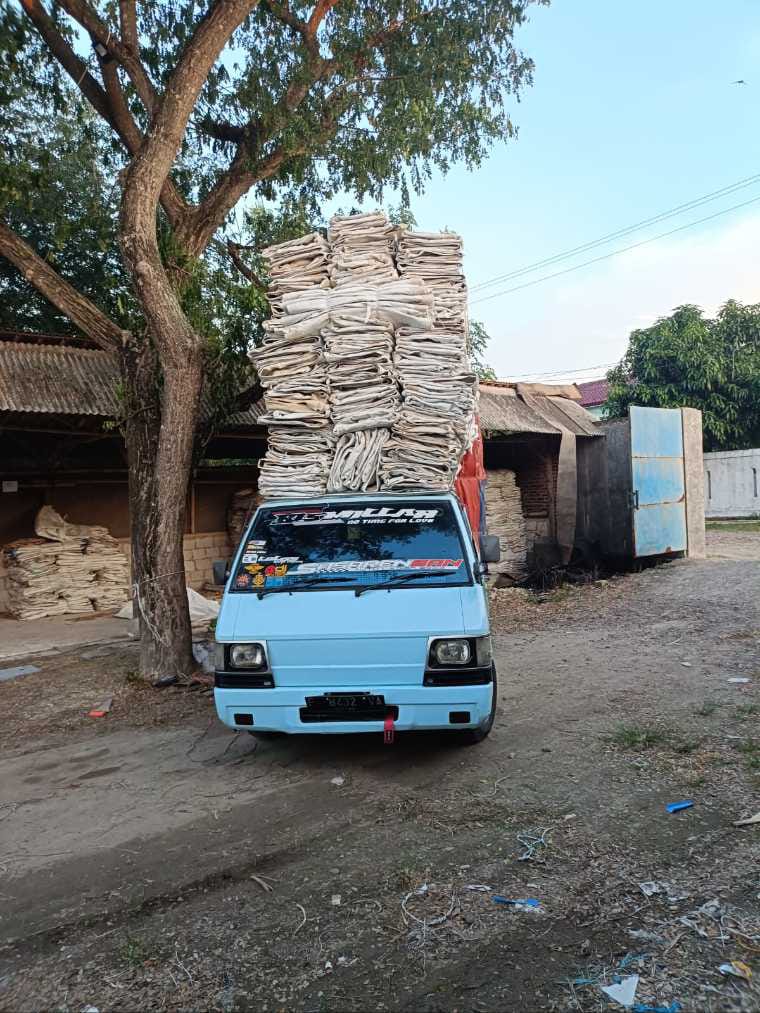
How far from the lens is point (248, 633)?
4.53 meters

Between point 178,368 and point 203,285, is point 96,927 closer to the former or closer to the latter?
point 178,368

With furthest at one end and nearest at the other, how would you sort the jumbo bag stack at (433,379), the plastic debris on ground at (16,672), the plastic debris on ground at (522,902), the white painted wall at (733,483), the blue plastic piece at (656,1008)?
the white painted wall at (733,483)
the plastic debris on ground at (16,672)
the jumbo bag stack at (433,379)
the plastic debris on ground at (522,902)
the blue plastic piece at (656,1008)

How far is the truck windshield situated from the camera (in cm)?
490

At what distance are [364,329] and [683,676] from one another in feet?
14.2

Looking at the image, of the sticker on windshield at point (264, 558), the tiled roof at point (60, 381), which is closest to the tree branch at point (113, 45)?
the tiled roof at point (60, 381)

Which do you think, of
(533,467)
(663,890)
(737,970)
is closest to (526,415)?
(533,467)

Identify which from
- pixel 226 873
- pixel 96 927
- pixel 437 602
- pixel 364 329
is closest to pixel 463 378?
pixel 364 329

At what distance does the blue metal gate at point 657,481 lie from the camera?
1302 centimetres

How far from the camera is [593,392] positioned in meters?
34.0

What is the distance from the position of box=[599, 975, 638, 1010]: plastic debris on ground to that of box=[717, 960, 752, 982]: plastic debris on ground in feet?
1.06

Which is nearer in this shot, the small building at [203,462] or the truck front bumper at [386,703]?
the truck front bumper at [386,703]

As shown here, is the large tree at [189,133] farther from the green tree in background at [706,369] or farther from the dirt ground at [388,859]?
the green tree in background at [706,369]

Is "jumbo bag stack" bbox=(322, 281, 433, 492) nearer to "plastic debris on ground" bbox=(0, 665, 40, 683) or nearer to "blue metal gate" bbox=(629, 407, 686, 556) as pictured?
"plastic debris on ground" bbox=(0, 665, 40, 683)

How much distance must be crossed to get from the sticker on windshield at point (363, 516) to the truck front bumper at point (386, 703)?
51.4 inches
